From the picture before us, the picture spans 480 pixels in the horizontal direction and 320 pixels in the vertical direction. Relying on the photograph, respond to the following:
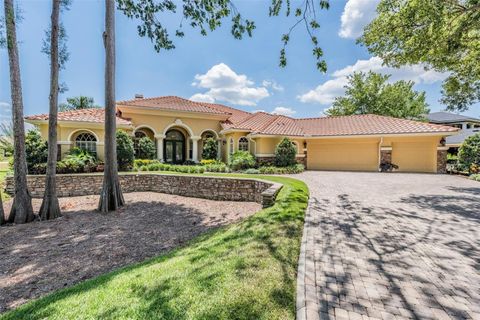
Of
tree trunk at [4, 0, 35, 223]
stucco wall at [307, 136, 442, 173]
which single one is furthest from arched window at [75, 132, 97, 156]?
stucco wall at [307, 136, 442, 173]

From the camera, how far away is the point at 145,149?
1919 centimetres

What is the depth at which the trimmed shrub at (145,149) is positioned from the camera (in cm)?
1916

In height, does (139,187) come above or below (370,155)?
below

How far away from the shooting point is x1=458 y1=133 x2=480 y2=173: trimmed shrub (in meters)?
15.6

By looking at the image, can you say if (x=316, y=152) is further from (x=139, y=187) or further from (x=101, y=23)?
(x=101, y=23)

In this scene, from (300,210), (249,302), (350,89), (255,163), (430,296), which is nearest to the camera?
(249,302)

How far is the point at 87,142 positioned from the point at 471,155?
27.1m

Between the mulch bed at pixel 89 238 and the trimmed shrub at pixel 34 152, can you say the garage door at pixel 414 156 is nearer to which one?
the mulch bed at pixel 89 238

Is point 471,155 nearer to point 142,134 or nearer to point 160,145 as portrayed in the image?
point 160,145

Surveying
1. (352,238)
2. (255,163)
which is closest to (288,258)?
(352,238)

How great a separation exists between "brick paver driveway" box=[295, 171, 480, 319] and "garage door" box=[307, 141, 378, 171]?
12170 mm

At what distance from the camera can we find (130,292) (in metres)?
3.27

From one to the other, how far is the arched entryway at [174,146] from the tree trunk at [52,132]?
12254 millimetres

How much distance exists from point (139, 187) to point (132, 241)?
7.95 m
